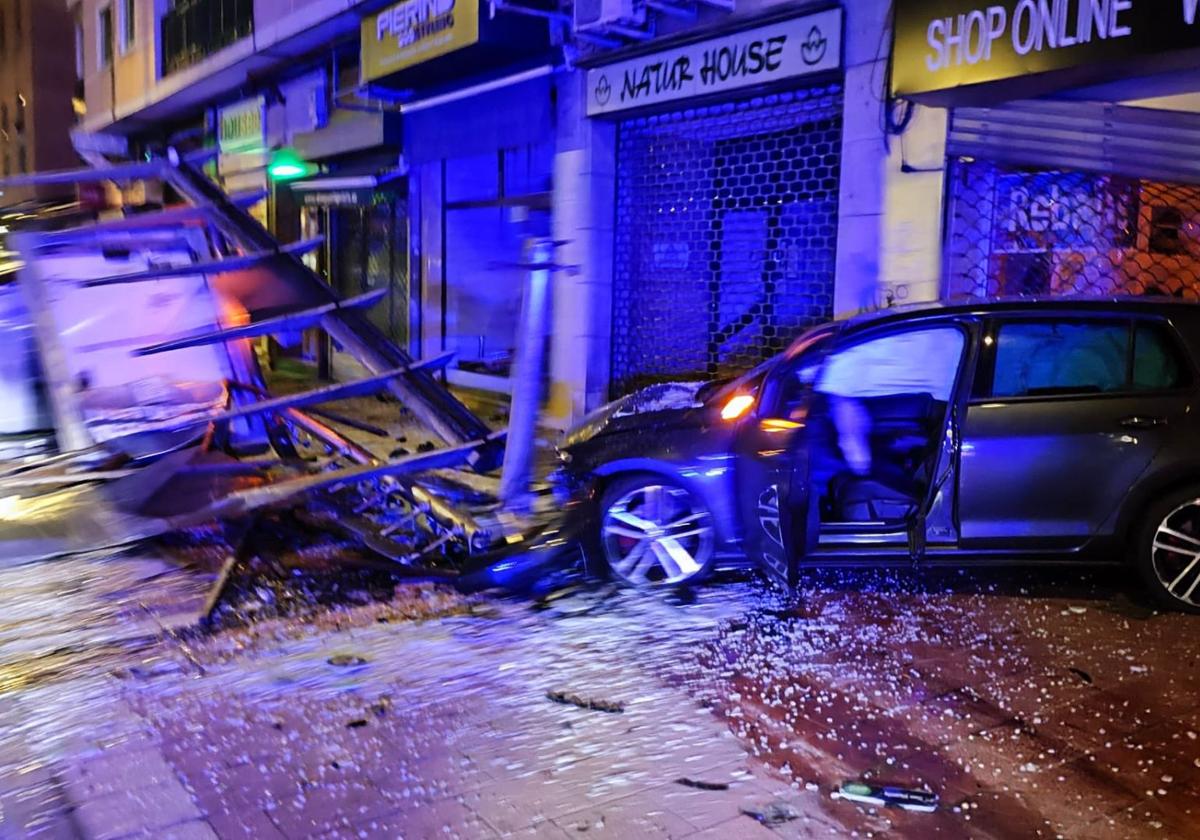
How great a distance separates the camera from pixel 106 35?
2542cm

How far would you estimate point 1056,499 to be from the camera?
5.37 metres

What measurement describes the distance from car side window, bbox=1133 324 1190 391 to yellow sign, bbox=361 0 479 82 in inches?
332

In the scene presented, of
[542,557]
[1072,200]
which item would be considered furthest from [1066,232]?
[542,557]

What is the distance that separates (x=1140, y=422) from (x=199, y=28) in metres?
19.4

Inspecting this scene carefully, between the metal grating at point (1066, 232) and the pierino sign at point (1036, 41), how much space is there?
0.87 m

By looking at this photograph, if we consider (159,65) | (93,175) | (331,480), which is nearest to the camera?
(331,480)

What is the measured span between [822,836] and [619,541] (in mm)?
2615

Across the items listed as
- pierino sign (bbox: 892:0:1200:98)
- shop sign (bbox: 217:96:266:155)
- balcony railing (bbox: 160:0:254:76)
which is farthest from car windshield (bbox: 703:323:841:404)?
shop sign (bbox: 217:96:266:155)

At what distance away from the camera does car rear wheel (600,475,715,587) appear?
566 centimetres

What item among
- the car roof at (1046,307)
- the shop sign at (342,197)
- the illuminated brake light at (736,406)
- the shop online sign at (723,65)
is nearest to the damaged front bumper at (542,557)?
the illuminated brake light at (736,406)

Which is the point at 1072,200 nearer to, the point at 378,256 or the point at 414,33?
the point at 414,33

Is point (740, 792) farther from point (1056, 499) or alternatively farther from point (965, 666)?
point (1056, 499)

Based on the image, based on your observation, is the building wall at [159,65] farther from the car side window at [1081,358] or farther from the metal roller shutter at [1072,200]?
the car side window at [1081,358]

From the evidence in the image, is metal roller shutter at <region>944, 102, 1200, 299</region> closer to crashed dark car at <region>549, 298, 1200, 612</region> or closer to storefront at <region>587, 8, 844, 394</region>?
storefront at <region>587, 8, 844, 394</region>
